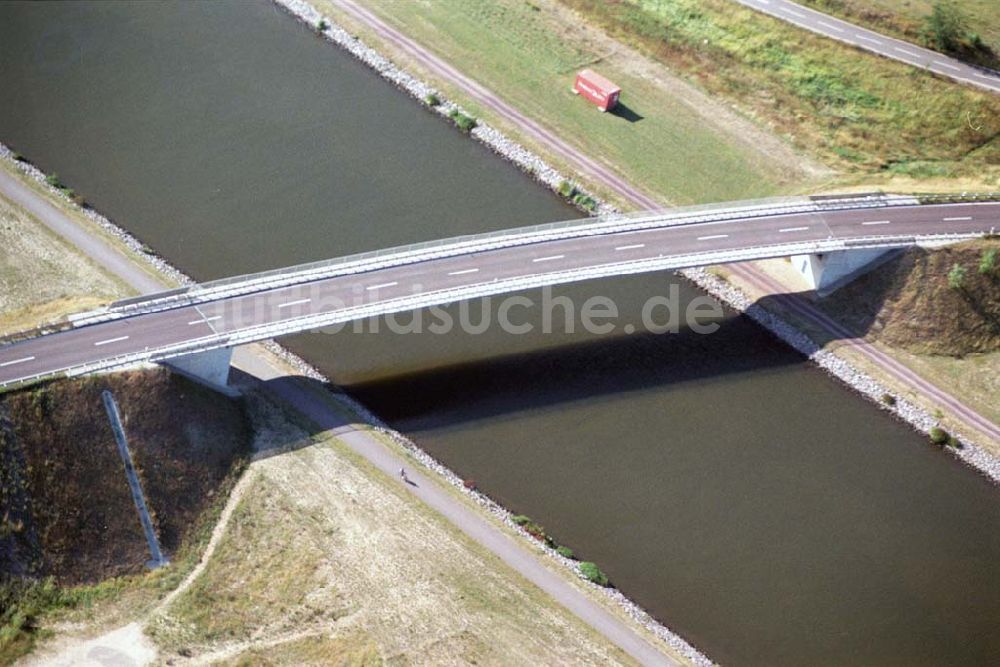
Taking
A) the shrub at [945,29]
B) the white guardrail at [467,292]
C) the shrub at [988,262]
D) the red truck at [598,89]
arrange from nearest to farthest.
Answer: the white guardrail at [467,292] < the shrub at [988,262] < the red truck at [598,89] < the shrub at [945,29]

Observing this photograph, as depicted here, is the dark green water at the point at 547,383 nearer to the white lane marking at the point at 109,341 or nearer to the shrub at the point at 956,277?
the white lane marking at the point at 109,341

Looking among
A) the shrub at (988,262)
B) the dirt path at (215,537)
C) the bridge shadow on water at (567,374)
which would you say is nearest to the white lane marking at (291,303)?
the bridge shadow on water at (567,374)

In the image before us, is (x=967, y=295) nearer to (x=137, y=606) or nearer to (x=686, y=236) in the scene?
(x=686, y=236)

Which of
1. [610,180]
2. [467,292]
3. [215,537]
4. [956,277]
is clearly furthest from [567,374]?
[956,277]

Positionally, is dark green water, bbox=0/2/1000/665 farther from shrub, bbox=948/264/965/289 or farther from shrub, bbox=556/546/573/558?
shrub, bbox=948/264/965/289

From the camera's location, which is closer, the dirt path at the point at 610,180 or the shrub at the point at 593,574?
the shrub at the point at 593,574

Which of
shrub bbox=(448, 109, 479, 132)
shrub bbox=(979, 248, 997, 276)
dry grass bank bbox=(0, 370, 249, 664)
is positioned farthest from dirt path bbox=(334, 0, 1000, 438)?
dry grass bank bbox=(0, 370, 249, 664)
